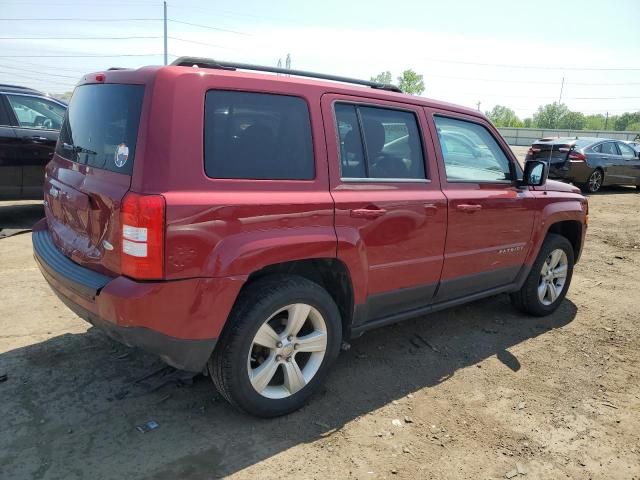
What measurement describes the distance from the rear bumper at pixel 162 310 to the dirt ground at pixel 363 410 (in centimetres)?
52

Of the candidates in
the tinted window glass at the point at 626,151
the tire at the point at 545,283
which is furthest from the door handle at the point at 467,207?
the tinted window glass at the point at 626,151

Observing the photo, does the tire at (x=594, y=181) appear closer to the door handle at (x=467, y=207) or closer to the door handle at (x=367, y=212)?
the door handle at (x=467, y=207)

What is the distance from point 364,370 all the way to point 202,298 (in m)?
1.54

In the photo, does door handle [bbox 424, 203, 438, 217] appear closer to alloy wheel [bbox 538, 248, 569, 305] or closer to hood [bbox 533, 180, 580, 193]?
hood [bbox 533, 180, 580, 193]

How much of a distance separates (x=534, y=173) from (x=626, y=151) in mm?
12328

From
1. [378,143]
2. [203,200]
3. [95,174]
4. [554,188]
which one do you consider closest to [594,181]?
[554,188]

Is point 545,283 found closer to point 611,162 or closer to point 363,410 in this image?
point 363,410

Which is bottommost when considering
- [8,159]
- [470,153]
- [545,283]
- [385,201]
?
[545,283]

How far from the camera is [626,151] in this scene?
14.2 m

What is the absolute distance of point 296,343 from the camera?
291 cm

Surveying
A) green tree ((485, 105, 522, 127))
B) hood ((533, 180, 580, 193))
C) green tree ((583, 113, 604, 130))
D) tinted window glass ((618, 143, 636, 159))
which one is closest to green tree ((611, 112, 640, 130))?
green tree ((583, 113, 604, 130))

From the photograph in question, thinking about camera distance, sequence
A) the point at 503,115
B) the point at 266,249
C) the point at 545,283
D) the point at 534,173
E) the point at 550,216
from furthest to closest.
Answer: the point at 503,115 < the point at 545,283 < the point at 550,216 < the point at 534,173 < the point at 266,249

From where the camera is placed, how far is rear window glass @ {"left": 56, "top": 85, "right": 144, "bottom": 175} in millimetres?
2458

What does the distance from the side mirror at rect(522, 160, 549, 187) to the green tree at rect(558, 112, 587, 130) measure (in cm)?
10668
